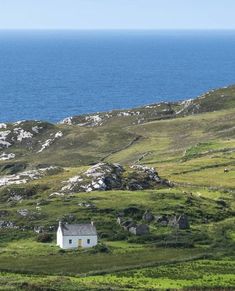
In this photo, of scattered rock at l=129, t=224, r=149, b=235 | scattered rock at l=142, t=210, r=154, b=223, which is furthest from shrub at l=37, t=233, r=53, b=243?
scattered rock at l=142, t=210, r=154, b=223

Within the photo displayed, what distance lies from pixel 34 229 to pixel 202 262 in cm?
2569

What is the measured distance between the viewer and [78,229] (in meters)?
113

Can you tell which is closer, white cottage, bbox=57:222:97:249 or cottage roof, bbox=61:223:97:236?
white cottage, bbox=57:222:97:249

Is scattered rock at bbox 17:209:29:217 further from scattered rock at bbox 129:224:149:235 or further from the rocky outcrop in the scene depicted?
the rocky outcrop

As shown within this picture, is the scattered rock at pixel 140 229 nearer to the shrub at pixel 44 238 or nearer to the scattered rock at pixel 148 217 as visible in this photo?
the scattered rock at pixel 148 217

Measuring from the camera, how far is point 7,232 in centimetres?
11888

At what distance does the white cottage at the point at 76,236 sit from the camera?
111875 mm

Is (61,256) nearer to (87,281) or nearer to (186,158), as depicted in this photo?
(87,281)

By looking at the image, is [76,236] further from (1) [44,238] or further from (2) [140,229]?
(2) [140,229]

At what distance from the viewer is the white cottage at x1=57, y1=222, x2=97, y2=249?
367 feet

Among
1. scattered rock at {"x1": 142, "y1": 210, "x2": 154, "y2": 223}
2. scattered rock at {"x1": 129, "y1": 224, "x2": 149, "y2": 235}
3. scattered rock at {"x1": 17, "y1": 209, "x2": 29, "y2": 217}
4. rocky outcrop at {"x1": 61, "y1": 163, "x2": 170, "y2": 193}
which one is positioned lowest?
scattered rock at {"x1": 129, "y1": 224, "x2": 149, "y2": 235}

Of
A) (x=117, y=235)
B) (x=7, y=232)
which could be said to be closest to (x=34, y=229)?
(x=7, y=232)

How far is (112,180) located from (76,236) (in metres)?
33.7

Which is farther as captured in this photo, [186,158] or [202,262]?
[186,158]
